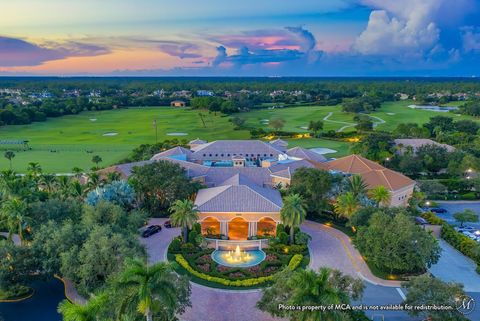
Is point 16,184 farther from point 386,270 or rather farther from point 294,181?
point 386,270

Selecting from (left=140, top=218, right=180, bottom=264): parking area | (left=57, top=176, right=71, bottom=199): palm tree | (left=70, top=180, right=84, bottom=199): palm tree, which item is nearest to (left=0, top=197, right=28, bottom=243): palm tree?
(left=57, top=176, right=71, bottom=199): palm tree

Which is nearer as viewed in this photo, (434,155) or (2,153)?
(434,155)

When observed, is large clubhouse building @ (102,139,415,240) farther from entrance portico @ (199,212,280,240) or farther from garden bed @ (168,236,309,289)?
garden bed @ (168,236,309,289)

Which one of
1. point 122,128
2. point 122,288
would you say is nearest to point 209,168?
point 122,288

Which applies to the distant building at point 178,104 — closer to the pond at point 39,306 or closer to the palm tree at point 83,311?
the pond at point 39,306

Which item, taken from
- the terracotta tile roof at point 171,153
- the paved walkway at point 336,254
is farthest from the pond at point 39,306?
the terracotta tile roof at point 171,153

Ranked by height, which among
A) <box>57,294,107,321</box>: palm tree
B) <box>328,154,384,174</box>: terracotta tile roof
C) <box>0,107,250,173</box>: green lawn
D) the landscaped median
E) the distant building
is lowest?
<box>0,107,250,173</box>: green lawn
